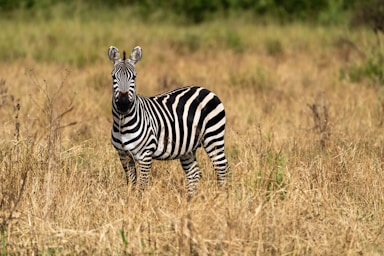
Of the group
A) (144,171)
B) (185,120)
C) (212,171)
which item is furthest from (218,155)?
(144,171)

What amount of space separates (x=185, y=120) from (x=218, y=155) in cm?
42

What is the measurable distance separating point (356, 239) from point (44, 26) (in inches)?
513

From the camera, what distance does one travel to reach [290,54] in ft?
51.7

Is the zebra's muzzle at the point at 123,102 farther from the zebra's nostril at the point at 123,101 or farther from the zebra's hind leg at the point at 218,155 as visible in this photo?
the zebra's hind leg at the point at 218,155

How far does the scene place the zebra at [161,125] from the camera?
6.55 metres

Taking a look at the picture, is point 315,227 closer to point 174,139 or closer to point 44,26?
point 174,139

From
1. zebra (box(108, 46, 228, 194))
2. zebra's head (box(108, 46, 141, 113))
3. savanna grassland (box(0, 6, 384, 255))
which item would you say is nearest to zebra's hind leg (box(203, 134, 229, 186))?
zebra (box(108, 46, 228, 194))

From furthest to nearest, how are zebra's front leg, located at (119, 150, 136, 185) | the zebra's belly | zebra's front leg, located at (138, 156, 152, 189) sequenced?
the zebra's belly → zebra's front leg, located at (119, 150, 136, 185) → zebra's front leg, located at (138, 156, 152, 189)

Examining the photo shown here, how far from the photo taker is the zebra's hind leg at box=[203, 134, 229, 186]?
716 cm

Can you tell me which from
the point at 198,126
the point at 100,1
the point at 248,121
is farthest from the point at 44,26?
the point at 198,126

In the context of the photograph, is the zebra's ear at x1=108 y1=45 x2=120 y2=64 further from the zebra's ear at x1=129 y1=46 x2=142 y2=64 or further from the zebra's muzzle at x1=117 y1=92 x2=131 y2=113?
the zebra's muzzle at x1=117 y1=92 x2=131 y2=113

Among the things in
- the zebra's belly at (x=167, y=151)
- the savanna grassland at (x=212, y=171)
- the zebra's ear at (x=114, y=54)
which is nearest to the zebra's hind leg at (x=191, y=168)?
the savanna grassland at (x=212, y=171)

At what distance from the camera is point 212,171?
24.3 feet

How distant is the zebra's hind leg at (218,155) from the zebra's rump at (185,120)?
0.04m
